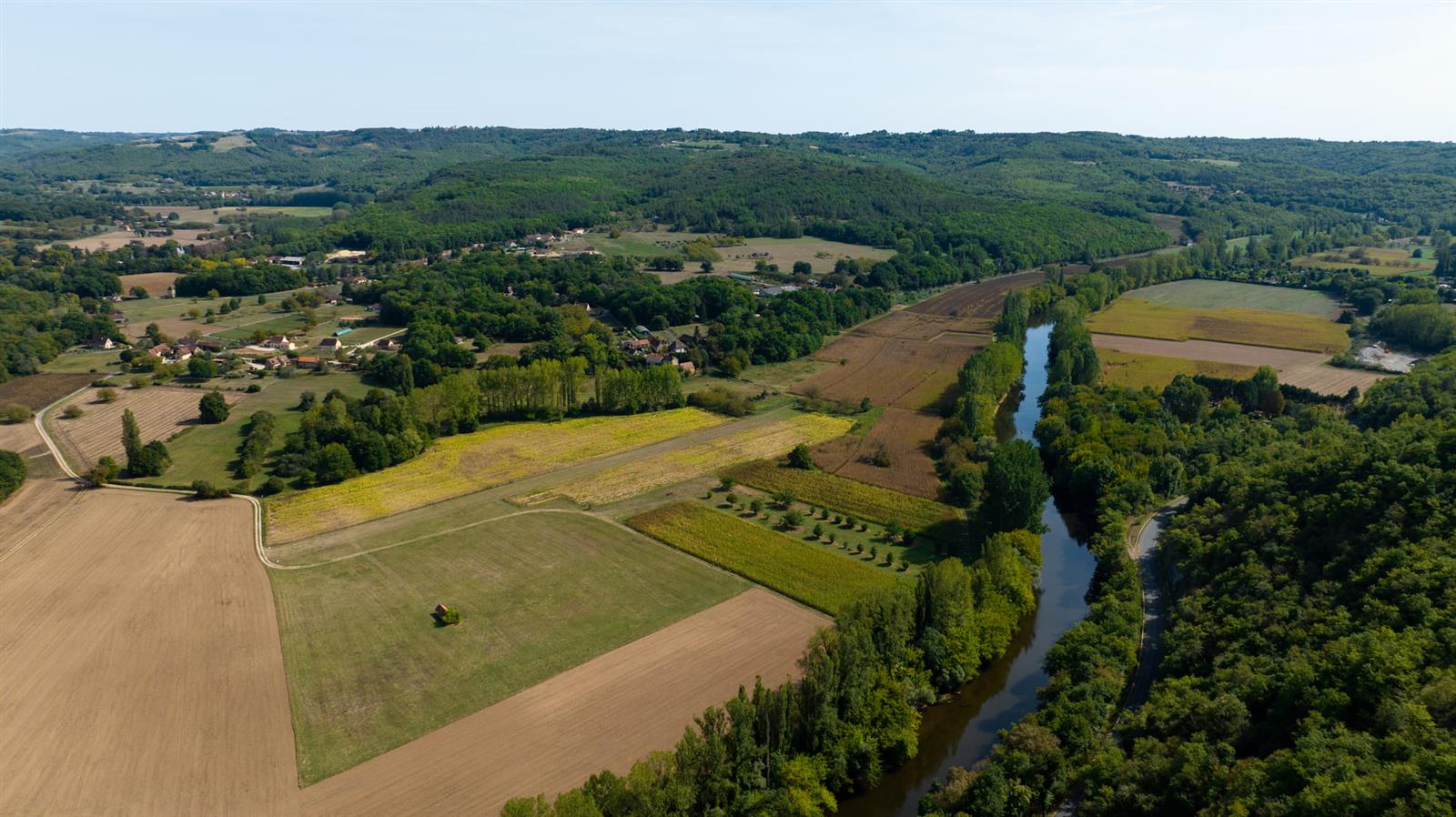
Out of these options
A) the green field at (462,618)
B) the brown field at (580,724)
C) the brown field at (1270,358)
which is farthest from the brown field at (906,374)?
the brown field at (580,724)

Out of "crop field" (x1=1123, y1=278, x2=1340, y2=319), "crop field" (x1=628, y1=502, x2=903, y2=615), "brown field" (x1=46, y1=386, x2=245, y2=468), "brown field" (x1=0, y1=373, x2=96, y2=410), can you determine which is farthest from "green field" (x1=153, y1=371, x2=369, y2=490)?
"crop field" (x1=1123, y1=278, x2=1340, y2=319)

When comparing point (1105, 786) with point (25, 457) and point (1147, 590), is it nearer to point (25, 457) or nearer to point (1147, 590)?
point (1147, 590)

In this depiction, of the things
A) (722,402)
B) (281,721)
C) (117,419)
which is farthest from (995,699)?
(117,419)

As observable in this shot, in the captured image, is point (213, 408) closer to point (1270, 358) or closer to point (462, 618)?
point (462, 618)

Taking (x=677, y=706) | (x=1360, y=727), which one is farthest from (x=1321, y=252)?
(x=677, y=706)

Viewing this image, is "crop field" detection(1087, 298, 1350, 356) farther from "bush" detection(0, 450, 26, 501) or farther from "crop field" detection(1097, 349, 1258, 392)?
"bush" detection(0, 450, 26, 501)

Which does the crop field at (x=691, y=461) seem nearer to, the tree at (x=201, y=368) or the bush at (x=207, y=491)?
the bush at (x=207, y=491)
